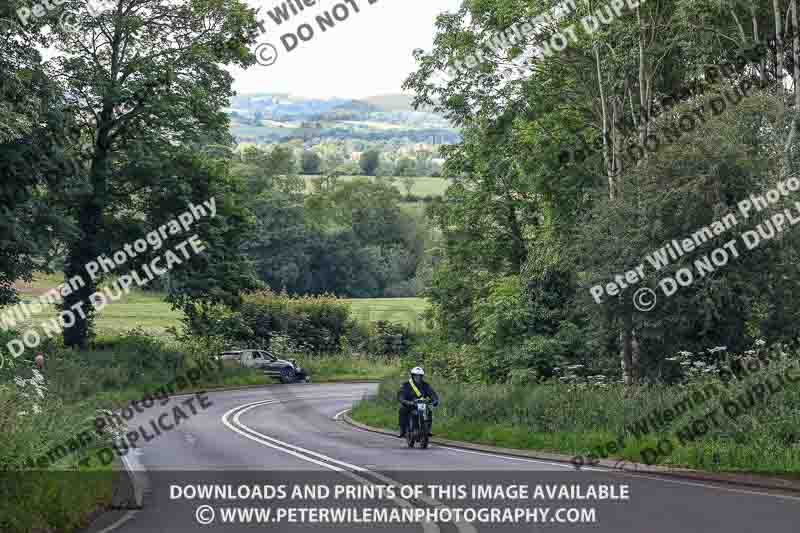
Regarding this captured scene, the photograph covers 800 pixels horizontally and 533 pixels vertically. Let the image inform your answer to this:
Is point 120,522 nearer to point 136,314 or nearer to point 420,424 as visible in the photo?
point 420,424

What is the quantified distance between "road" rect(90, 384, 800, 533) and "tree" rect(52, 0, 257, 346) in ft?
68.6

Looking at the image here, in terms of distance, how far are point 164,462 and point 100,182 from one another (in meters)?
26.4

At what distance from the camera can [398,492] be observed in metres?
14.1

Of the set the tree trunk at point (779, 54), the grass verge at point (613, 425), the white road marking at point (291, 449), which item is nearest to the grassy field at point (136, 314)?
the white road marking at point (291, 449)

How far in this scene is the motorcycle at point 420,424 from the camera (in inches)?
894

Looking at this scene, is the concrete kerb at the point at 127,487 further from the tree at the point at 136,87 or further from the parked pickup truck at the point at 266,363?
the parked pickup truck at the point at 266,363

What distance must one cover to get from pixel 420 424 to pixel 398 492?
8.72m

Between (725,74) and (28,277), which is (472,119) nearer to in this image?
(725,74)

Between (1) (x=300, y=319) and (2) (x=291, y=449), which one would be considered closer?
(2) (x=291, y=449)

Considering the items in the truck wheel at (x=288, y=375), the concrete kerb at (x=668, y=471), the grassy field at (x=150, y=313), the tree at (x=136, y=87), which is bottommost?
the truck wheel at (x=288, y=375)

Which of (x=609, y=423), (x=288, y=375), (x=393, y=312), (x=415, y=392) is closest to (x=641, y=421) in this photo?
(x=609, y=423)

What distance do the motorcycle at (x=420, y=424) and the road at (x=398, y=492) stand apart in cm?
41

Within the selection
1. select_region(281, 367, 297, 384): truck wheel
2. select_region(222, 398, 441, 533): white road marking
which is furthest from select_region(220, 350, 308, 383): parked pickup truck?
select_region(222, 398, 441, 533): white road marking

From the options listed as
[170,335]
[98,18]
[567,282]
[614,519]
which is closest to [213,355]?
[170,335]
